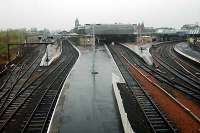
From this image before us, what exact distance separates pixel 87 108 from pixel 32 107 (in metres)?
3.55

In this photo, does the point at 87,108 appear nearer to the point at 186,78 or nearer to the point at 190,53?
the point at 186,78

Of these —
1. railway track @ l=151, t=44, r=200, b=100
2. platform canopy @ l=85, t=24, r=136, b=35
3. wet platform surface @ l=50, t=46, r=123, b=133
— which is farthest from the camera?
platform canopy @ l=85, t=24, r=136, b=35

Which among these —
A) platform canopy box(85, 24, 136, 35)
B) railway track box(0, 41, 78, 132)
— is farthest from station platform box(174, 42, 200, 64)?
platform canopy box(85, 24, 136, 35)

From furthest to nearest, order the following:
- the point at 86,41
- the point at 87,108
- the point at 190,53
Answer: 1. the point at 86,41
2. the point at 190,53
3. the point at 87,108

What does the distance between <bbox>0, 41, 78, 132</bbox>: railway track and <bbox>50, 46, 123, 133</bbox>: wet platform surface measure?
0.77 meters

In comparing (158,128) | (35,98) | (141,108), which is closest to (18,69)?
(35,98)

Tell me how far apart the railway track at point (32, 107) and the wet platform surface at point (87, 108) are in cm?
77

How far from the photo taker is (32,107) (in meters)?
20.4

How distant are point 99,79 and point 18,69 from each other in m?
12.7

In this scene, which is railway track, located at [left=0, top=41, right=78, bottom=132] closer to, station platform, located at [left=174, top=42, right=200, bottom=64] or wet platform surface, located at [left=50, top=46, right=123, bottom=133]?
wet platform surface, located at [left=50, top=46, right=123, bottom=133]

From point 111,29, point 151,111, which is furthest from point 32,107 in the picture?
point 111,29

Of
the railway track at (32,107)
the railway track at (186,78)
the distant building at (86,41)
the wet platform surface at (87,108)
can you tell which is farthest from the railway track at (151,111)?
the distant building at (86,41)

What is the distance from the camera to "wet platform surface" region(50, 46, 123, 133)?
15.2 m

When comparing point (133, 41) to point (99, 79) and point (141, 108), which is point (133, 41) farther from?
point (141, 108)
